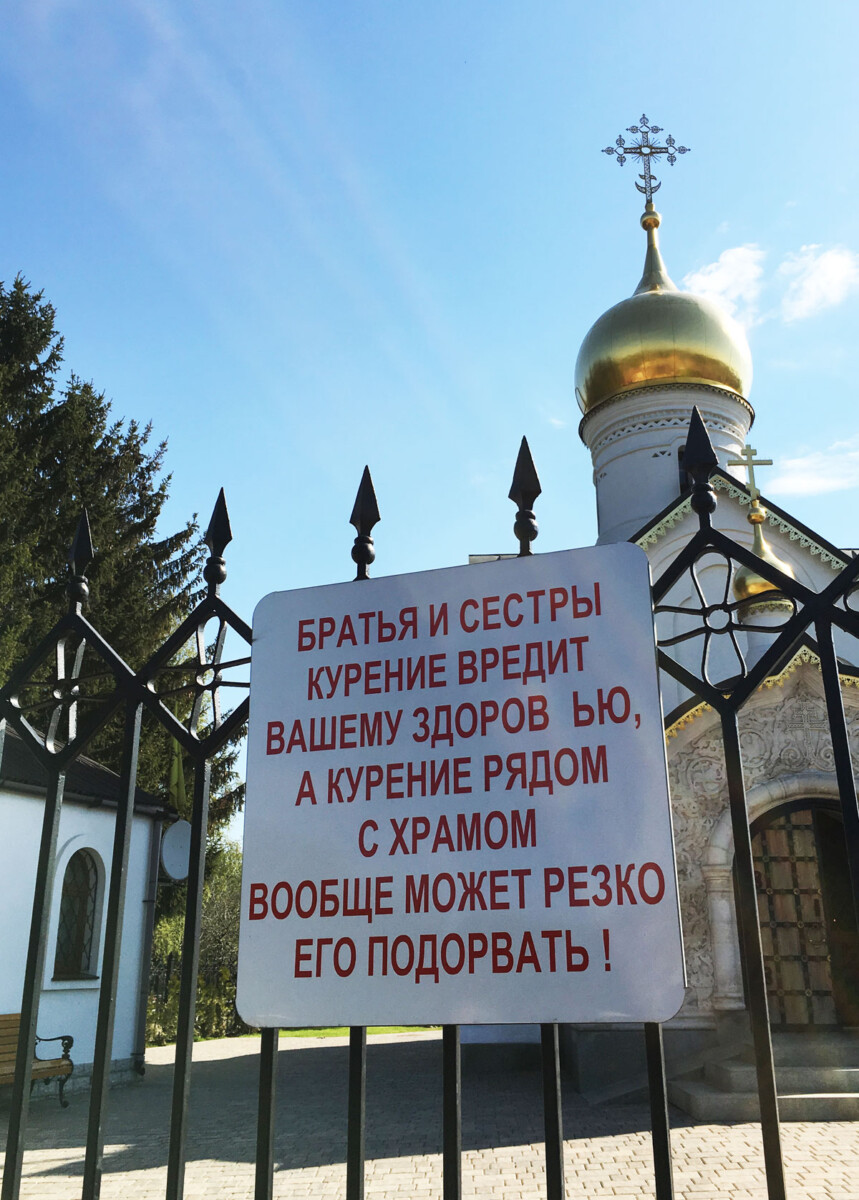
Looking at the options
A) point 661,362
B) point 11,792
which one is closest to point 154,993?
point 11,792

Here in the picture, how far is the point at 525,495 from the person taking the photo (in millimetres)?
2482

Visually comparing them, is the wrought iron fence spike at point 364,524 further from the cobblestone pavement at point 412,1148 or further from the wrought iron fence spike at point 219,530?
the cobblestone pavement at point 412,1148

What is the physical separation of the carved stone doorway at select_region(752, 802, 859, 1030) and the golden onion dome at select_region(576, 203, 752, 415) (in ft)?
34.9

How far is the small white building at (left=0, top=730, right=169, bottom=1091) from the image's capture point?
385 inches

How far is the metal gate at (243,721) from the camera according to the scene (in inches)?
78.2

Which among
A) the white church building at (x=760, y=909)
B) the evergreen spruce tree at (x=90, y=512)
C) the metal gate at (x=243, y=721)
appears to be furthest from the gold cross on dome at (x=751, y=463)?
the evergreen spruce tree at (x=90, y=512)

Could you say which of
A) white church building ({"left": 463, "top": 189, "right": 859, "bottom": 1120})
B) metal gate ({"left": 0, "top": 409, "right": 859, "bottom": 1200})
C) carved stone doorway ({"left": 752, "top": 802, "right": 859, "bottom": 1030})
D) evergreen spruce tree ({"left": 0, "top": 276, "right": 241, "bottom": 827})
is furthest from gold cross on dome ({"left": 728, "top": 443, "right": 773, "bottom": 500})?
evergreen spruce tree ({"left": 0, "top": 276, "right": 241, "bottom": 827})

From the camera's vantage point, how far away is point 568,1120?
8344mm

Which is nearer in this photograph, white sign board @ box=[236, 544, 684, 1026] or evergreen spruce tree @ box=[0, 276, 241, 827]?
white sign board @ box=[236, 544, 684, 1026]

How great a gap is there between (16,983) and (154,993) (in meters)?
12.4

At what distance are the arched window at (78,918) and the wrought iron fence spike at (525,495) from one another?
1027 centimetres

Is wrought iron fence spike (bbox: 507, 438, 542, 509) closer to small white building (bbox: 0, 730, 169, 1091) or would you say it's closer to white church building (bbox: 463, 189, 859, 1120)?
white church building (bbox: 463, 189, 859, 1120)

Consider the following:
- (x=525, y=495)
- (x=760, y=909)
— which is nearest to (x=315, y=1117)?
(x=760, y=909)

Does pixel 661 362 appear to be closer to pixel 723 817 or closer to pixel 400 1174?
pixel 723 817
